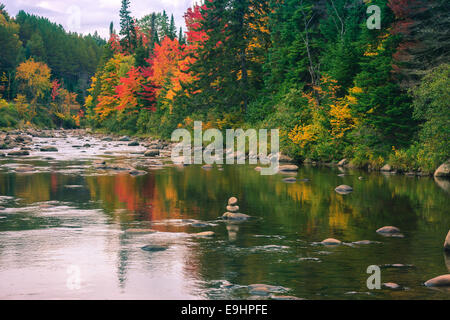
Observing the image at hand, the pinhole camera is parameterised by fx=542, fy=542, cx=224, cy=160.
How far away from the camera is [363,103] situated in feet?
89.4

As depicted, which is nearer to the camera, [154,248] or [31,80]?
[154,248]

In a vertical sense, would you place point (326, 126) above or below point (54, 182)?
above

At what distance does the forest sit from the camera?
81.1 ft

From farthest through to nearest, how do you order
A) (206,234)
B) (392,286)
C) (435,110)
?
1. (435,110)
2. (206,234)
3. (392,286)

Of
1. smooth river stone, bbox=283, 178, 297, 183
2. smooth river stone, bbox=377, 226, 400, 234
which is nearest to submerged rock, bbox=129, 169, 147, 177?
smooth river stone, bbox=283, 178, 297, 183

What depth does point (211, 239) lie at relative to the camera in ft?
37.6

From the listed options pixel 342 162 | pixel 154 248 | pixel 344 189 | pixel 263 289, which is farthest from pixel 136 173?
pixel 263 289

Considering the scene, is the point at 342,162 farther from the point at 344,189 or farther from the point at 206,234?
the point at 206,234

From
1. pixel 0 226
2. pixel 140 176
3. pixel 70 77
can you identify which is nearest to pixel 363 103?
pixel 140 176

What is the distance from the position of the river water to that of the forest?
16.6 feet

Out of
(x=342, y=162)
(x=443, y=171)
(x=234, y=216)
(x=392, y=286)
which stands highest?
(x=342, y=162)

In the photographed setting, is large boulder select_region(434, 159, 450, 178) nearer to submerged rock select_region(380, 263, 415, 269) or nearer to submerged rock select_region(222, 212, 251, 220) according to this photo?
submerged rock select_region(222, 212, 251, 220)

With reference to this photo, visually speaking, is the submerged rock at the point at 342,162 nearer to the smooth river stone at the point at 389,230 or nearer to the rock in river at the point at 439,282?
the smooth river stone at the point at 389,230

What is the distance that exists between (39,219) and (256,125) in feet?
85.1
